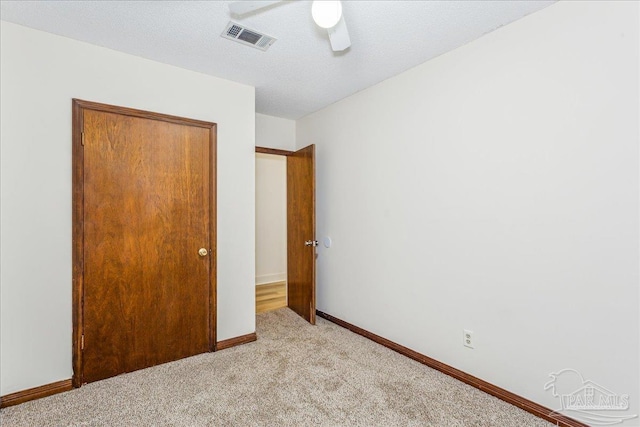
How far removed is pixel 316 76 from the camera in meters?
2.75

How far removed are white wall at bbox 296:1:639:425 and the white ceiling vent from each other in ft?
3.86

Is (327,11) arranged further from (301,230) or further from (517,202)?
(301,230)

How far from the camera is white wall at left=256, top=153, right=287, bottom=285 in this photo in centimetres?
515

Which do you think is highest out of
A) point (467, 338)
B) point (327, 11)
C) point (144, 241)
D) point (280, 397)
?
point (327, 11)

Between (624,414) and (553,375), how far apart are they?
0.31 metres

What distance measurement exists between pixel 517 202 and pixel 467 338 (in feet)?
3.34

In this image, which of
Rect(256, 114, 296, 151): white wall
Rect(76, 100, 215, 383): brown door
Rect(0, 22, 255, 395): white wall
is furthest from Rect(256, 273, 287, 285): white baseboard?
Rect(0, 22, 255, 395): white wall

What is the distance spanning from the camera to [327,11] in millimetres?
1459

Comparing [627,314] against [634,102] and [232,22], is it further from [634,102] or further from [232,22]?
[232,22]

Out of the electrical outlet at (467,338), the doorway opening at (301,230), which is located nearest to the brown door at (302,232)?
the doorway opening at (301,230)

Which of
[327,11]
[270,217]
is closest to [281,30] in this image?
[327,11]

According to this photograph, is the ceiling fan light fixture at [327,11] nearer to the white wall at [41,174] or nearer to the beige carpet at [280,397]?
the white wall at [41,174]

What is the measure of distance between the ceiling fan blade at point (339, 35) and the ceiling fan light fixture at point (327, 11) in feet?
0.52

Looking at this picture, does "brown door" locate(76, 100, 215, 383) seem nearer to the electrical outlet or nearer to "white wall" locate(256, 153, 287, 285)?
the electrical outlet
